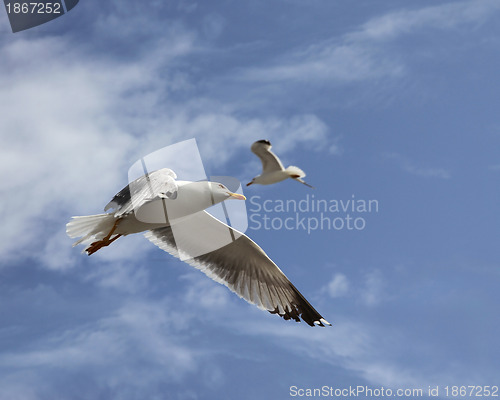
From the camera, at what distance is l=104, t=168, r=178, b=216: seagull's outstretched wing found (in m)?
Answer: 5.18

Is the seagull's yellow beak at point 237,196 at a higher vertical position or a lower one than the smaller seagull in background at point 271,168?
higher

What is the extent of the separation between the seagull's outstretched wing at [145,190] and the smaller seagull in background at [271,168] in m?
0.87

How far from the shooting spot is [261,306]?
22.1 feet

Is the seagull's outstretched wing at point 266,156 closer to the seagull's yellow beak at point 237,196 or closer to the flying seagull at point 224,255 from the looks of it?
the seagull's yellow beak at point 237,196

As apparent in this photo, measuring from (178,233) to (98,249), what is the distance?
997 mm

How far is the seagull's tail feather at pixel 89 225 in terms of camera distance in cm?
573

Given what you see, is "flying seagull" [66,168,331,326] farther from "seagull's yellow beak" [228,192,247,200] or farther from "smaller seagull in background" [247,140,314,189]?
"smaller seagull in background" [247,140,314,189]

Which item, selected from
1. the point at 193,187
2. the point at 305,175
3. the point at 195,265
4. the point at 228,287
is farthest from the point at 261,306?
the point at 305,175

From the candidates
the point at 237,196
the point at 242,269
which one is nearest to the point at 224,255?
the point at 242,269

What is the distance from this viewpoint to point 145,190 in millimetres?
5238

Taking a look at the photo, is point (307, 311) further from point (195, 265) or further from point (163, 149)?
point (163, 149)

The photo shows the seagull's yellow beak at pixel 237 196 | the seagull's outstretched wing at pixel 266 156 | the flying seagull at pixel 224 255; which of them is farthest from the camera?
the flying seagull at pixel 224 255

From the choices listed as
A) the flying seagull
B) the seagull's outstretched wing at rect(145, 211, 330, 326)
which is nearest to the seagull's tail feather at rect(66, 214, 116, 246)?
the flying seagull

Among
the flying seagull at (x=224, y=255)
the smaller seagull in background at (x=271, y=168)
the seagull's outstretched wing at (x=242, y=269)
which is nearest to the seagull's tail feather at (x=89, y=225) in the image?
the flying seagull at (x=224, y=255)
